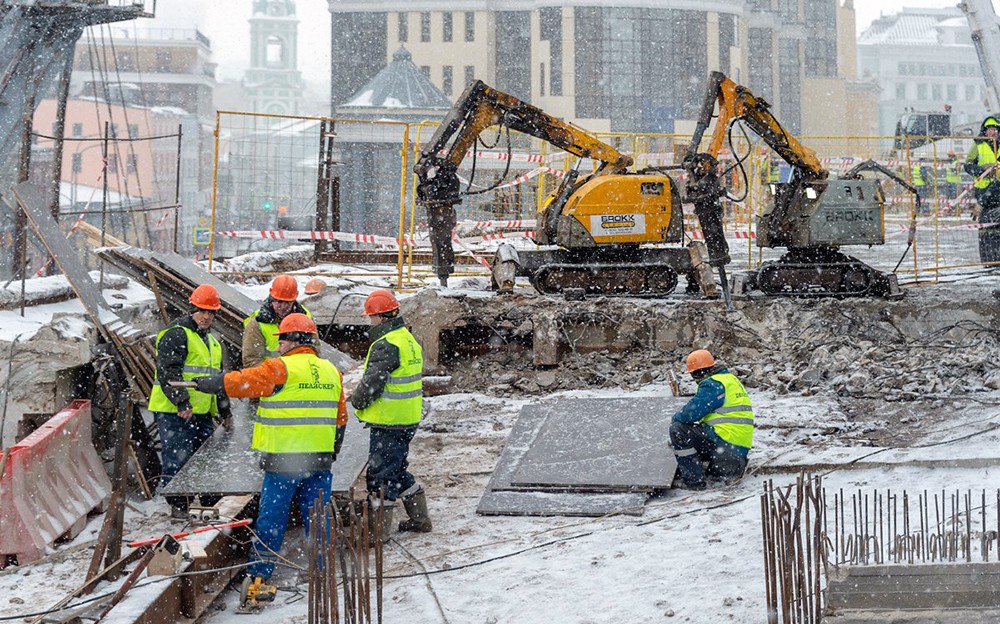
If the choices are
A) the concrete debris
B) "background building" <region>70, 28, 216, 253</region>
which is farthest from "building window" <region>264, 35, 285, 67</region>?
the concrete debris

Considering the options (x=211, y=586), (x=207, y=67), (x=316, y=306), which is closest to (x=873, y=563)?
(x=211, y=586)

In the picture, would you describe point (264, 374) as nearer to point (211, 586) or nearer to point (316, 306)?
point (211, 586)

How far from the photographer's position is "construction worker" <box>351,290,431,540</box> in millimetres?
7254

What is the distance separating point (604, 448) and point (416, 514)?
1.84 meters

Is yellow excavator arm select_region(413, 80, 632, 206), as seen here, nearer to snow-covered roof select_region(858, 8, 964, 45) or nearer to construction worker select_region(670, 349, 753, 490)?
construction worker select_region(670, 349, 753, 490)

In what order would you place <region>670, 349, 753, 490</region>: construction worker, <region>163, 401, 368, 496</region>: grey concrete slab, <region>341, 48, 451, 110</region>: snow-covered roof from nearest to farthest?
<region>163, 401, 368, 496</region>: grey concrete slab < <region>670, 349, 753, 490</region>: construction worker < <region>341, 48, 451, 110</region>: snow-covered roof

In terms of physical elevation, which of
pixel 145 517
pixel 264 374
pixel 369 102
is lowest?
pixel 145 517

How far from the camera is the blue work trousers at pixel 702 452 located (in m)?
7.92

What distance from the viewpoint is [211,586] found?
20.7 ft

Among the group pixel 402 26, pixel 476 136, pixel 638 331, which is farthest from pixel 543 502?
pixel 402 26

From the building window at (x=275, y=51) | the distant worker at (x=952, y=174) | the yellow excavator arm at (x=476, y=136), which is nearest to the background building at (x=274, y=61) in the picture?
the building window at (x=275, y=51)

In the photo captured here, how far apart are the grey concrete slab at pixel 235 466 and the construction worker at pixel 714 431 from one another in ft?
7.69

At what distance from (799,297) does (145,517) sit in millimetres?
8746

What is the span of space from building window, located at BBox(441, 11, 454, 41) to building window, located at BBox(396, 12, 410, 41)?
165cm
